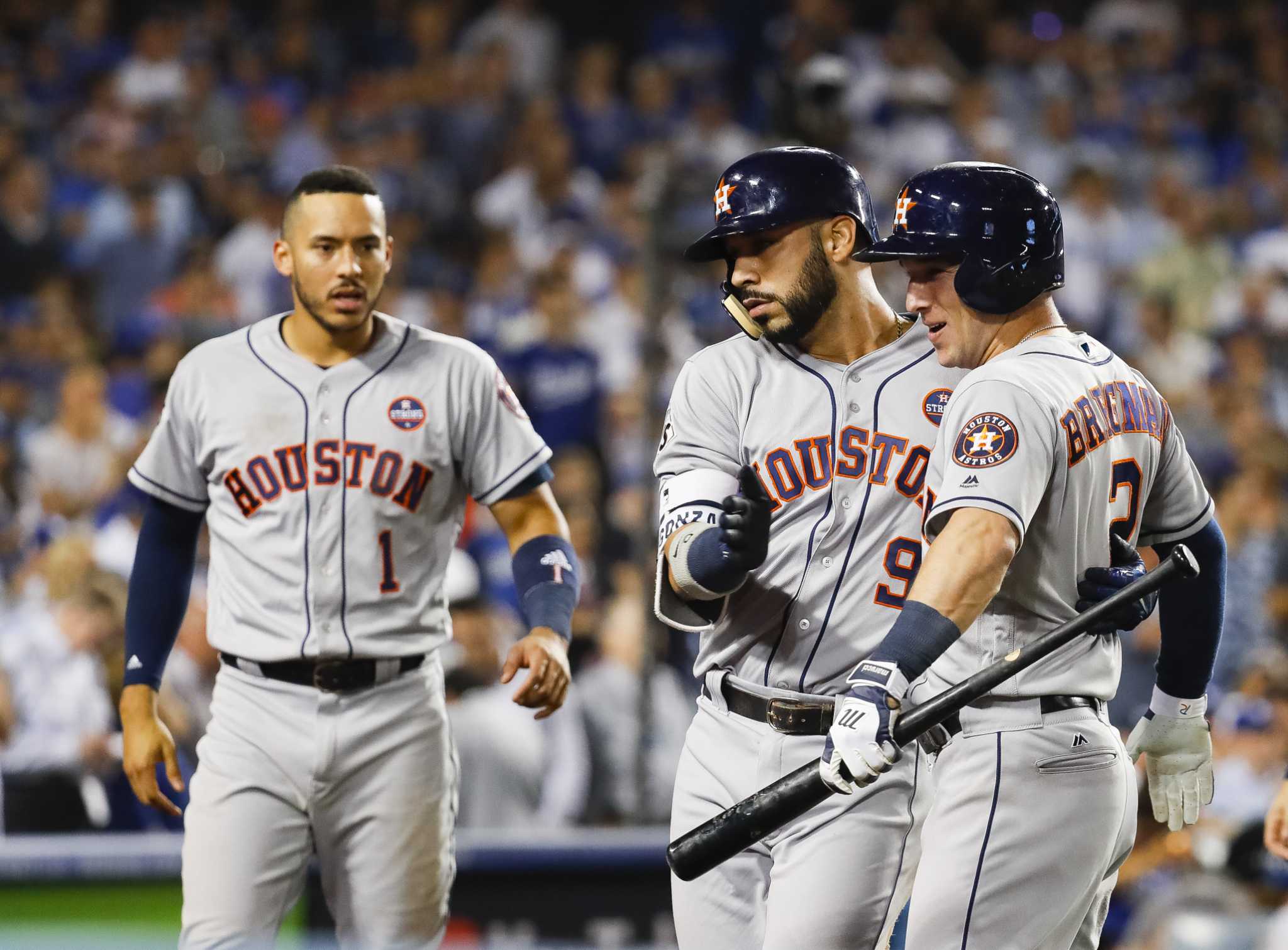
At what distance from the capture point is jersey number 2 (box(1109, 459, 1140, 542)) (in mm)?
2992

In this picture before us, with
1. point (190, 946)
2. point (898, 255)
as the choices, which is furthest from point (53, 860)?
point (898, 255)

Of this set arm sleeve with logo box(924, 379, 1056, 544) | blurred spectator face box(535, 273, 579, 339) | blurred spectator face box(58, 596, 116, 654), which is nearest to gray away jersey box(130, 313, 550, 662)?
arm sleeve with logo box(924, 379, 1056, 544)

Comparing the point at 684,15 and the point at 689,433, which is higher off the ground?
the point at 684,15

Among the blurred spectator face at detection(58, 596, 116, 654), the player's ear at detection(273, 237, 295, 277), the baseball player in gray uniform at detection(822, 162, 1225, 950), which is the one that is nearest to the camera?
the baseball player in gray uniform at detection(822, 162, 1225, 950)

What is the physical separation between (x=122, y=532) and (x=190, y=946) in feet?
13.7

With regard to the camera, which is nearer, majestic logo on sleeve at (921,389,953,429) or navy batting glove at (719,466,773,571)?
navy batting glove at (719,466,773,571)

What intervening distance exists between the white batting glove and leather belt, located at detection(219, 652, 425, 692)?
167 cm

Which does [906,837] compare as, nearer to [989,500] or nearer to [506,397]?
[989,500]

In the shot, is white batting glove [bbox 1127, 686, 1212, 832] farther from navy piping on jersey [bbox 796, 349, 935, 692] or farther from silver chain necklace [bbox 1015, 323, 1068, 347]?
silver chain necklace [bbox 1015, 323, 1068, 347]

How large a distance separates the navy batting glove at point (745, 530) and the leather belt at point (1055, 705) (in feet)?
1.51

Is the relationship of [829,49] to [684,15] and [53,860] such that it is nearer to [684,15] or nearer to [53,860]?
[684,15]

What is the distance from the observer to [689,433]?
3.30m

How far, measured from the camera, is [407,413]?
381cm

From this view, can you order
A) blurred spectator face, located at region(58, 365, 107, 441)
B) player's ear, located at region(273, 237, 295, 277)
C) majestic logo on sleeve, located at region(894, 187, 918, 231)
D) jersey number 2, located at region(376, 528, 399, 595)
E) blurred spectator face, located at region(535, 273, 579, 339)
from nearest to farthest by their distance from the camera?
majestic logo on sleeve, located at region(894, 187, 918, 231), jersey number 2, located at region(376, 528, 399, 595), player's ear, located at region(273, 237, 295, 277), blurred spectator face, located at region(58, 365, 107, 441), blurred spectator face, located at region(535, 273, 579, 339)
